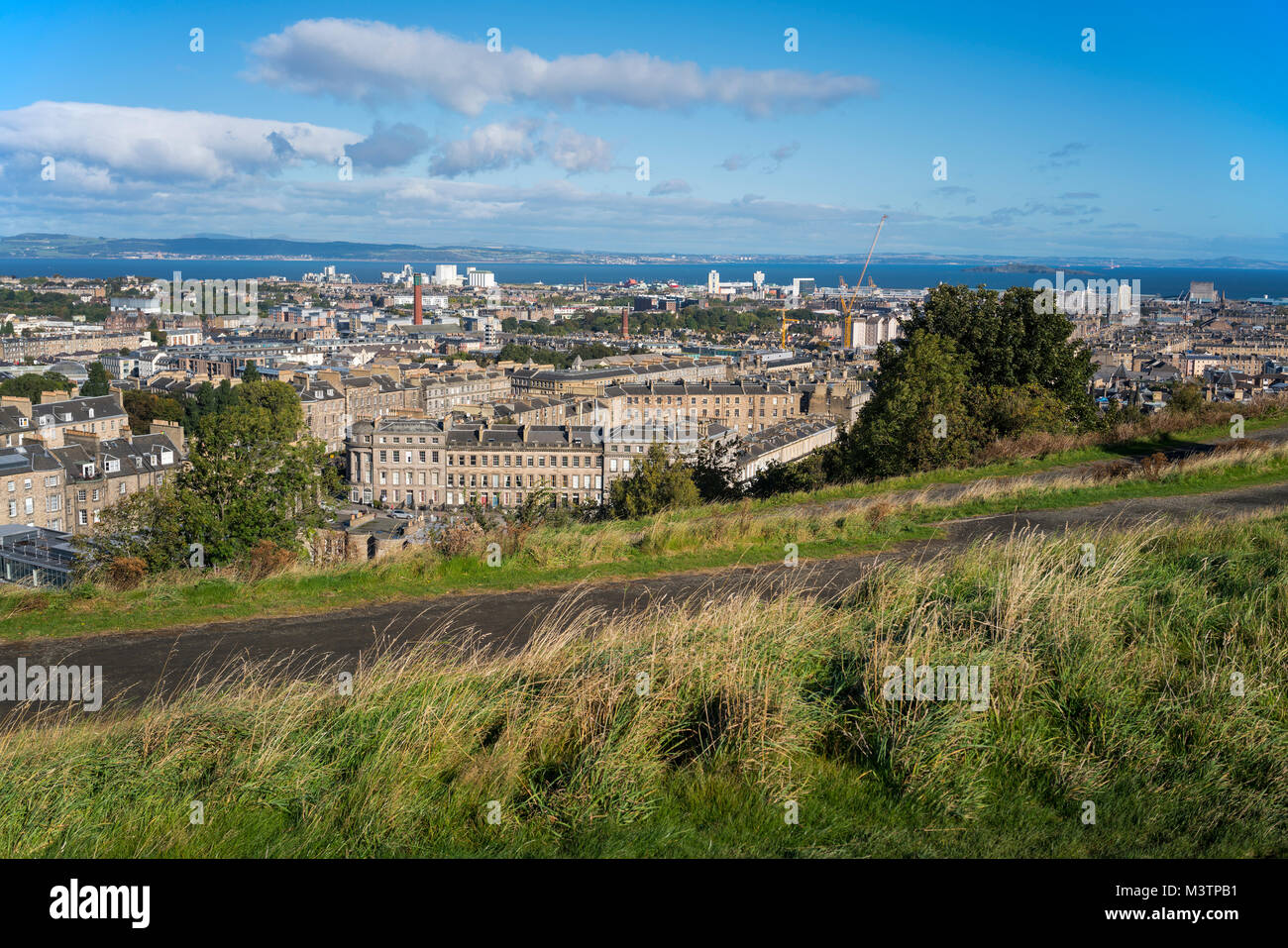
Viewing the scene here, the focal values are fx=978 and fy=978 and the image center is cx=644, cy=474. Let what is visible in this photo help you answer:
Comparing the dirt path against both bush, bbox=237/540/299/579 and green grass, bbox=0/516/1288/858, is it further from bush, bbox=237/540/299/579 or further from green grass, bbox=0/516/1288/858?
bush, bbox=237/540/299/579

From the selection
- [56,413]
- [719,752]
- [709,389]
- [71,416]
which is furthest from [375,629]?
[709,389]

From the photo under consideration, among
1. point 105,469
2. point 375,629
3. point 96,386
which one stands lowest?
point 105,469

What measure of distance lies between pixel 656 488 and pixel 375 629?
16604mm

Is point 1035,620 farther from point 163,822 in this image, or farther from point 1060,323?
point 1060,323

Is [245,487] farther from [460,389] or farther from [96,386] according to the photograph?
[460,389]

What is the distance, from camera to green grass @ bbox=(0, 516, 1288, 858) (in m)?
3.69

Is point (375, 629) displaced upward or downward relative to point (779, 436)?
upward

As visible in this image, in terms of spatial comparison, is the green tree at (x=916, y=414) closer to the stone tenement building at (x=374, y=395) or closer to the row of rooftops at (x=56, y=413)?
the row of rooftops at (x=56, y=413)

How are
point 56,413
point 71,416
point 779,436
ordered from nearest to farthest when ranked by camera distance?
point 56,413 < point 71,416 < point 779,436

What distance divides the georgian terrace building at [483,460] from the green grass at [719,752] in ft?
144

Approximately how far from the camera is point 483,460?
51.5 metres

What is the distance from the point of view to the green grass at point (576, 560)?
657 cm

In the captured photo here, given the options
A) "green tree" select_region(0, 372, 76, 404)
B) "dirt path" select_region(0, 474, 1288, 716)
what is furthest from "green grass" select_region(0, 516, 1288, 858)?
"green tree" select_region(0, 372, 76, 404)

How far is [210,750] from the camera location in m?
4.05
